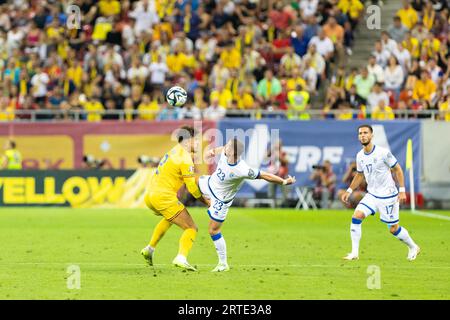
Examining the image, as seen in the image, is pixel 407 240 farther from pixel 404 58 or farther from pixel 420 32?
pixel 420 32

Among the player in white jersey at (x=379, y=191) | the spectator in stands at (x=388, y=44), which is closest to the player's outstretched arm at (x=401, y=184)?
the player in white jersey at (x=379, y=191)

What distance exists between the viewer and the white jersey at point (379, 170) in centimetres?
1767

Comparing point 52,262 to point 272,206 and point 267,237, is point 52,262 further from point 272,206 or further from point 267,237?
Result: point 272,206

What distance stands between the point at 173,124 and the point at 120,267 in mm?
14920

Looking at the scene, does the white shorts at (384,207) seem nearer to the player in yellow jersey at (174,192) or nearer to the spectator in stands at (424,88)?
the player in yellow jersey at (174,192)

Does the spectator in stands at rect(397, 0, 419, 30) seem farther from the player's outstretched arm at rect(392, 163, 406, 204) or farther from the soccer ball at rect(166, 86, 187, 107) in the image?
the player's outstretched arm at rect(392, 163, 406, 204)

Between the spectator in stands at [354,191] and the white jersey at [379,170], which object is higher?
the white jersey at [379,170]

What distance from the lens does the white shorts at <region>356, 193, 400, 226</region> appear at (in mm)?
17500

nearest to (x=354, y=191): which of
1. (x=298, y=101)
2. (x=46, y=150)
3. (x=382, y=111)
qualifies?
(x=382, y=111)

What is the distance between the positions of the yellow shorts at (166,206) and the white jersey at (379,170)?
12.2ft

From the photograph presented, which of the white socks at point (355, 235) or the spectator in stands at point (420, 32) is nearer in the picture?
the white socks at point (355, 235)

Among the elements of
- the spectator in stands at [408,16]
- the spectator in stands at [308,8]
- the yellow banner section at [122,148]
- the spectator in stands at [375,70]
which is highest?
the spectator in stands at [308,8]

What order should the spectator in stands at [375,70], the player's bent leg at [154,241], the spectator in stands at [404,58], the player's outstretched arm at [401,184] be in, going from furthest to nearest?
the spectator in stands at [404,58]
the spectator in stands at [375,70]
the player's outstretched arm at [401,184]
the player's bent leg at [154,241]

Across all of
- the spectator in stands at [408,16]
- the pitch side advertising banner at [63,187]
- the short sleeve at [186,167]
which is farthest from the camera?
the spectator in stands at [408,16]
